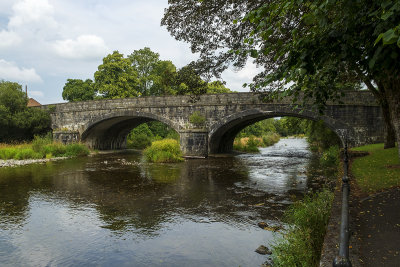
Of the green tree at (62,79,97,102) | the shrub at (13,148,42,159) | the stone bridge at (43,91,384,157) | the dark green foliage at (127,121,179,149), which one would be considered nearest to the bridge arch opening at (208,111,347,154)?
the stone bridge at (43,91,384,157)

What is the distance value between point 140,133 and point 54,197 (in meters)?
25.5

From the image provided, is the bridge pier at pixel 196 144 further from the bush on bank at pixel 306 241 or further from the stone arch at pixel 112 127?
the bush on bank at pixel 306 241

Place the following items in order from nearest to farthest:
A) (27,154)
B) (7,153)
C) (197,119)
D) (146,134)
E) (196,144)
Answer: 1. (7,153)
2. (27,154)
3. (197,119)
4. (196,144)
5. (146,134)

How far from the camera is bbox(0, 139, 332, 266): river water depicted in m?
4.92

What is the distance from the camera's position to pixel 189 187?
34.2 ft

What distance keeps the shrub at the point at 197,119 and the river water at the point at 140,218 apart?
831 cm

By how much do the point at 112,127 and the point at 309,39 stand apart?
25.7 meters

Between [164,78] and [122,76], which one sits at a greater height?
[122,76]

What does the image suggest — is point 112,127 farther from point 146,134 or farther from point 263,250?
point 263,250

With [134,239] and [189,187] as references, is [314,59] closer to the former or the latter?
[134,239]

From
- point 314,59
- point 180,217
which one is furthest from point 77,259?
point 314,59

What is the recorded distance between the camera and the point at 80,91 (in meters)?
36.8

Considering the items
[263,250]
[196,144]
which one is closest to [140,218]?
[263,250]

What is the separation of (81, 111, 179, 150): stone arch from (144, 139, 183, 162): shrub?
9.57 feet
